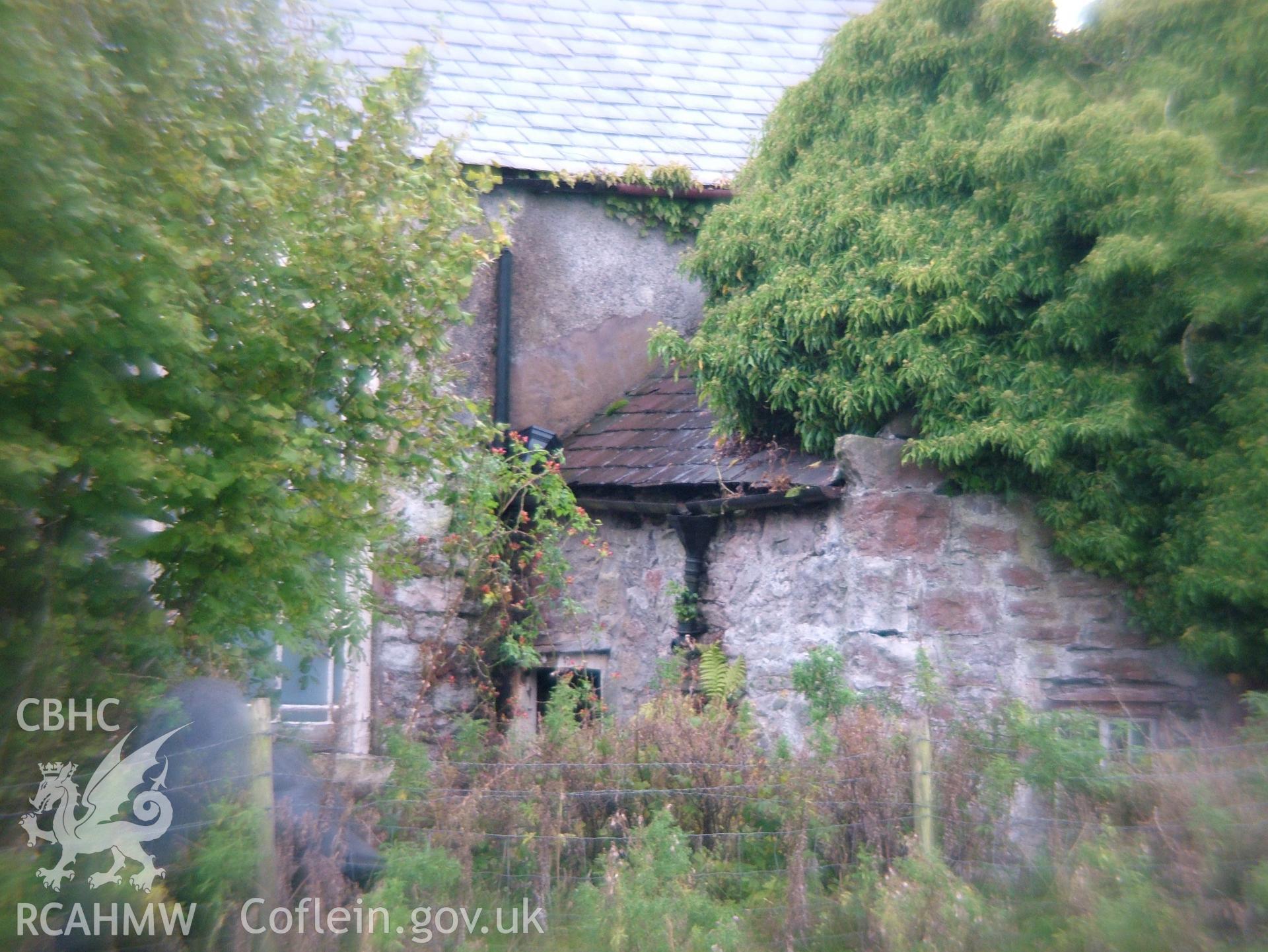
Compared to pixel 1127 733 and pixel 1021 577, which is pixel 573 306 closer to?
pixel 1021 577

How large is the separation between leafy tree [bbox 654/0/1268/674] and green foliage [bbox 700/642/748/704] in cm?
152

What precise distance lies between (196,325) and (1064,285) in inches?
173

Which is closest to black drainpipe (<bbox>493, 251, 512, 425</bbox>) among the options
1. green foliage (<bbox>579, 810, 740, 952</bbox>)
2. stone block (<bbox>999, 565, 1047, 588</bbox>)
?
stone block (<bbox>999, 565, 1047, 588</bbox>)

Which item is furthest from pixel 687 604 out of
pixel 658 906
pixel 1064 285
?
pixel 658 906

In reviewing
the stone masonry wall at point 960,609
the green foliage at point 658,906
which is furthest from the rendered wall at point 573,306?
the green foliage at point 658,906

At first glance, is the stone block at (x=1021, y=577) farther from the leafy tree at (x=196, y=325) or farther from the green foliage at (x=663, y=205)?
the green foliage at (x=663, y=205)

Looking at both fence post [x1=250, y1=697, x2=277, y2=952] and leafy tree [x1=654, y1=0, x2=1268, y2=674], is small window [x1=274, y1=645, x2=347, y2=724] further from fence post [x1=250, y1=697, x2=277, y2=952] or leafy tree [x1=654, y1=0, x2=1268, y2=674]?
leafy tree [x1=654, y1=0, x2=1268, y2=674]

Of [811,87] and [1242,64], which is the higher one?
[811,87]

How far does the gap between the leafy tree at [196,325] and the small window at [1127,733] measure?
140 inches

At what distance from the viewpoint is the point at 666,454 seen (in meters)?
7.89

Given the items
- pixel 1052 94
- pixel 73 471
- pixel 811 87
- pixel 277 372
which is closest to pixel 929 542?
pixel 1052 94

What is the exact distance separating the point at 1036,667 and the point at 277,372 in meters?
4.28

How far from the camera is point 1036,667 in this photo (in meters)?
5.95

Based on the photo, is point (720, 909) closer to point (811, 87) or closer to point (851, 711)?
point (851, 711)
